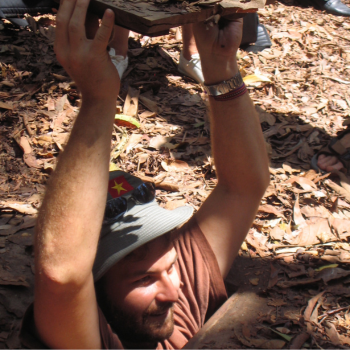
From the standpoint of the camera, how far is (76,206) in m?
1.54

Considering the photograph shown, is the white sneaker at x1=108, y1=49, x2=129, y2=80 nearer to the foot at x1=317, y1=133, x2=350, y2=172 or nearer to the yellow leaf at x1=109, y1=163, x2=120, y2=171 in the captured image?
the yellow leaf at x1=109, y1=163, x2=120, y2=171

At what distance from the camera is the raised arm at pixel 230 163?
2395 mm

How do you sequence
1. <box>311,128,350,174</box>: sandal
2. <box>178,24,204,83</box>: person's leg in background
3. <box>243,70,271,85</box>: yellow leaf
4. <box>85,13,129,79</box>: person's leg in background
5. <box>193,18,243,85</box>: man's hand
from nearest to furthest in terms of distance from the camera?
A: 1. <box>193,18,243,85</box>: man's hand
2. <box>311,128,350,174</box>: sandal
3. <box>85,13,129,79</box>: person's leg in background
4. <box>178,24,204,83</box>: person's leg in background
5. <box>243,70,271,85</box>: yellow leaf

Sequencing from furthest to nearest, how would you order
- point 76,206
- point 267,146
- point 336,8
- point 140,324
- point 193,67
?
point 336,8 < point 193,67 < point 267,146 < point 140,324 < point 76,206

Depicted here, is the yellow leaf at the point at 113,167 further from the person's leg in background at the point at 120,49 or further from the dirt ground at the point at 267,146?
the person's leg in background at the point at 120,49

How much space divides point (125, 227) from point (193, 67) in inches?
136

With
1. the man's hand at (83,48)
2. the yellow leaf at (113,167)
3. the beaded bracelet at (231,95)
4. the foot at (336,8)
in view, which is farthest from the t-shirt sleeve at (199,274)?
the foot at (336,8)

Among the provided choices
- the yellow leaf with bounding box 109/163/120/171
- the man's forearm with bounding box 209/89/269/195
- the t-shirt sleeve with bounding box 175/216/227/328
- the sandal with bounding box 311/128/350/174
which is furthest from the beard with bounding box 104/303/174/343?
the sandal with bounding box 311/128/350/174

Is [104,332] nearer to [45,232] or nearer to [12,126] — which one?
[45,232]

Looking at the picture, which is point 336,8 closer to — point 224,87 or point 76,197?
point 224,87

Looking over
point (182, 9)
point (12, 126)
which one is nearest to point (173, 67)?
point (12, 126)

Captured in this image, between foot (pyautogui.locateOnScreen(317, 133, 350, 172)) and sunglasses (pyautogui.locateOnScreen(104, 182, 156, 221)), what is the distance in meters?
2.26

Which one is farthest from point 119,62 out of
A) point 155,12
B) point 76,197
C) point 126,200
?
point 76,197

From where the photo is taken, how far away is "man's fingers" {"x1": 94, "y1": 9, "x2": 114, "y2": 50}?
1575 mm
